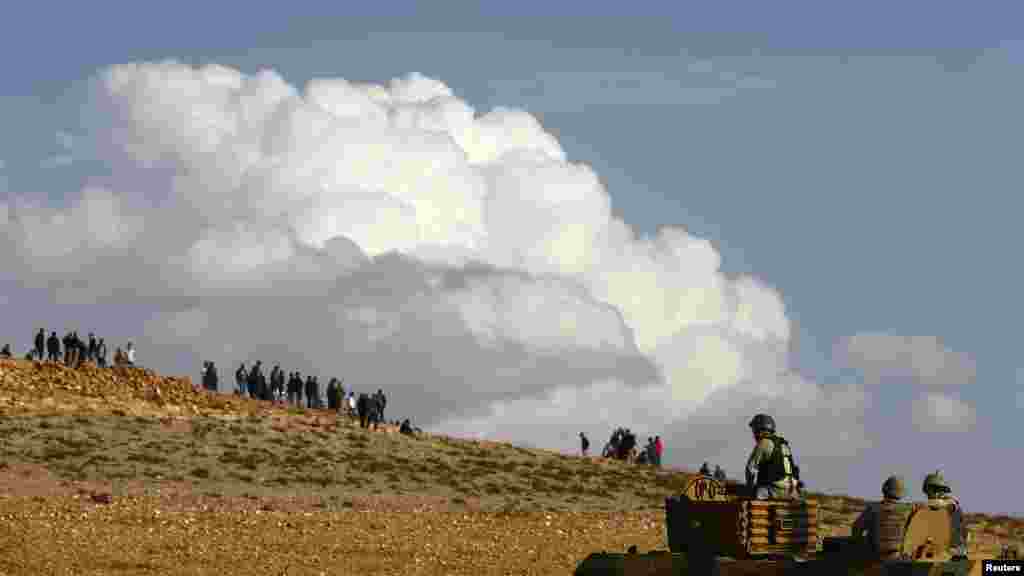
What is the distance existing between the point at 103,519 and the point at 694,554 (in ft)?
81.1

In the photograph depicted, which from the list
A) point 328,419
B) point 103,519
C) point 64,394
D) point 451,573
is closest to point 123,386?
point 64,394

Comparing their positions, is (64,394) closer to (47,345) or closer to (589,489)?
(47,345)

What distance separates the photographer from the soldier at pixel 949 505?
20750mm

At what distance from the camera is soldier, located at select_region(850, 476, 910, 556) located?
2061cm

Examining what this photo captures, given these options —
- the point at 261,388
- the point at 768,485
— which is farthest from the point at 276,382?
the point at 768,485

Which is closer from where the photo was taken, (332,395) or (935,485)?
(935,485)

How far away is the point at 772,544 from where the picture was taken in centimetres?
2200

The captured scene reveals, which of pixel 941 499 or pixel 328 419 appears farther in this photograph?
pixel 328 419

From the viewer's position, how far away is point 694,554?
877 inches

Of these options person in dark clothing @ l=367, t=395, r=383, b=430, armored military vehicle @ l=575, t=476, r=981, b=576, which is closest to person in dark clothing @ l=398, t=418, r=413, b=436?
person in dark clothing @ l=367, t=395, r=383, b=430

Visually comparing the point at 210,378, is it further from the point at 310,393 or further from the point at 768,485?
the point at 768,485

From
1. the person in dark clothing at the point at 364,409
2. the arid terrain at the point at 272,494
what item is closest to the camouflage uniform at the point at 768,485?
the arid terrain at the point at 272,494

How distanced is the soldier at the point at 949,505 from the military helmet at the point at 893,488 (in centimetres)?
37

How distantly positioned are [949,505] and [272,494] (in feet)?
123
